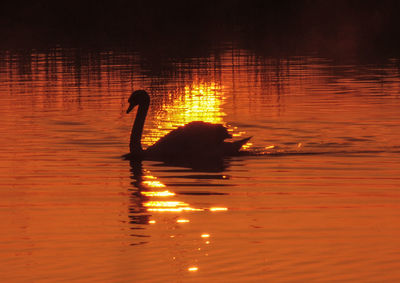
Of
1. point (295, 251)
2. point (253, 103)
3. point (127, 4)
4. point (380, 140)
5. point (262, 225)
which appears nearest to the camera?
point (295, 251)

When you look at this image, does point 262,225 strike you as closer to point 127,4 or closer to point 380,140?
point 380,140

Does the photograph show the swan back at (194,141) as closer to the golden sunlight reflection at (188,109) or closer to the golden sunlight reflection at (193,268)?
the golden sunlight reflection at (188,109)

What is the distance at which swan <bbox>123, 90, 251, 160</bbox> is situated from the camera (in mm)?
19453

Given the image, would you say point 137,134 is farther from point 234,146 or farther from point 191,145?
point 234,146

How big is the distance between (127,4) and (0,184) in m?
51.7

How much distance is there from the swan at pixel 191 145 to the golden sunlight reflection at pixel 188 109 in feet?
7.63

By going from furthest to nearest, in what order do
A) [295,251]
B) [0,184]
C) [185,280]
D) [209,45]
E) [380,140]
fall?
[209,45], [380,140], [0,184], [295,251], [185,280]

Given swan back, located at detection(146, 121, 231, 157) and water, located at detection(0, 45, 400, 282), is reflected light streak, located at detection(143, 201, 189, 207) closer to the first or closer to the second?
water, located at detection(0, 45, 400, 282)

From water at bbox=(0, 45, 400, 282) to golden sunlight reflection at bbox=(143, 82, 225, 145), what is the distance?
2.5 inches

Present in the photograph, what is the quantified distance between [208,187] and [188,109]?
967 cm

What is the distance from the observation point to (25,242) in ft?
42.1

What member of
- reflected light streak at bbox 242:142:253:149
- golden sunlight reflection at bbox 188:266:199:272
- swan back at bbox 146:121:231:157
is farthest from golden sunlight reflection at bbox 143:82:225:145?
golden sunlight reflection at bbox 188:266:199:272

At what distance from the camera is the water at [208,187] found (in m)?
11.7

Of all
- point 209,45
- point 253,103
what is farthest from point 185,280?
point 209,45
